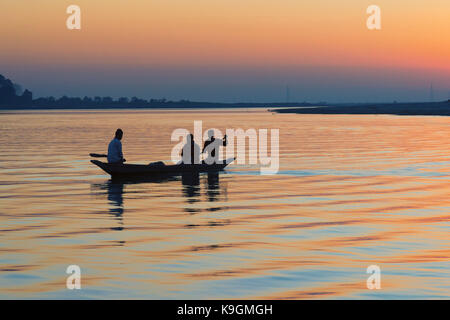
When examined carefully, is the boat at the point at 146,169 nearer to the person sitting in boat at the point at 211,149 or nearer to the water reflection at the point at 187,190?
the water reflection at the point at 187,190

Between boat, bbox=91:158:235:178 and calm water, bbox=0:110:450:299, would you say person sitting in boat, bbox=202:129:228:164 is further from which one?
calm water, bbox=0:110:450:299

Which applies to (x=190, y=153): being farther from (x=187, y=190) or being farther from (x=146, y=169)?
(x=187, y=190)

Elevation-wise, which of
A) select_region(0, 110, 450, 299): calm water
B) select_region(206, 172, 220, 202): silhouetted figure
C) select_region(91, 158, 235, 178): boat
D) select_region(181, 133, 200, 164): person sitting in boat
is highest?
select_region(181, 133, 200, 164): person sitting in boat

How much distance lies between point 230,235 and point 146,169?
14.9 m

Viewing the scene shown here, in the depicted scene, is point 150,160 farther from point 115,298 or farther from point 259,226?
point 115,298

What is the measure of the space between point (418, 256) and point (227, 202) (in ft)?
33.8

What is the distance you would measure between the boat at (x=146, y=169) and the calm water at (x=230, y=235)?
2.79 feet

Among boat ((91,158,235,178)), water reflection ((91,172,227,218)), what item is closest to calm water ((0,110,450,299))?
water reflection ((91,172,227,218))

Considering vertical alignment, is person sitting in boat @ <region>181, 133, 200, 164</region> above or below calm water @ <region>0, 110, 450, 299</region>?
above

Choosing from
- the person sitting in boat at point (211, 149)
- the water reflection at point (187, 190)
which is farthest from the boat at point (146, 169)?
the person sitting in boat at point (211, 149)

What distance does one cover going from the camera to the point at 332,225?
65.2ft

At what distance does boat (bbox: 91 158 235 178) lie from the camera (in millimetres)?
32344

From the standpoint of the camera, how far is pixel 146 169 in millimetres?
33000

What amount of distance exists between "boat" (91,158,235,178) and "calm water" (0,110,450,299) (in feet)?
2.79
